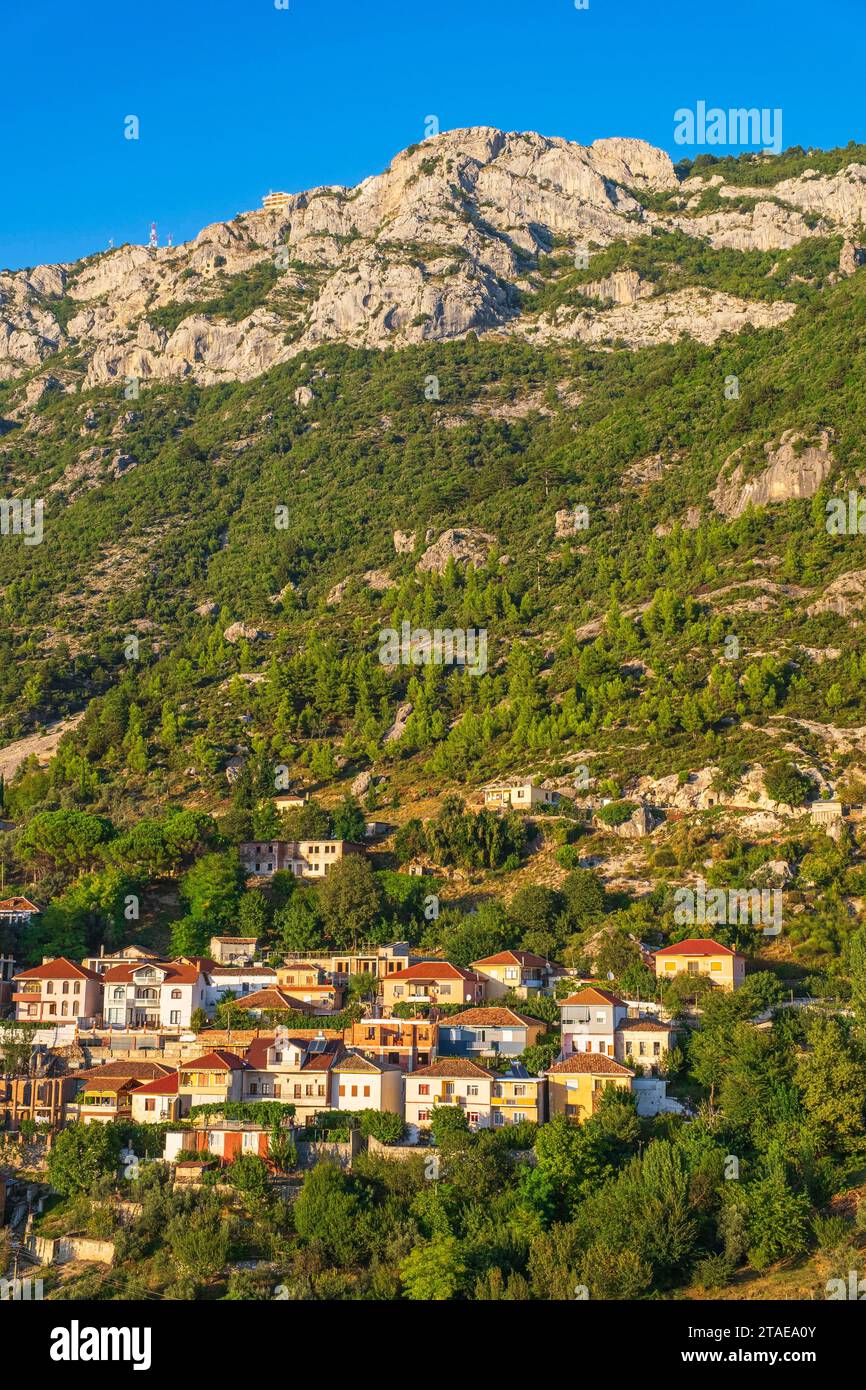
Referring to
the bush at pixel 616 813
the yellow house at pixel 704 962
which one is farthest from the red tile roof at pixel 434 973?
the bush at pixel 616 813

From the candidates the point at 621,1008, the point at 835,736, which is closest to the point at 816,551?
the point at 835,736

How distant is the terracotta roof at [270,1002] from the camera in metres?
59.3

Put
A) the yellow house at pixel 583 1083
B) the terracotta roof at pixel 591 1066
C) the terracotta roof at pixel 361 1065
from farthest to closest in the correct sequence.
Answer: the terracotta roof at pixel 361 1065
the terracotta roof at pixel 591 1066
the yellow house at pixel 583 1083

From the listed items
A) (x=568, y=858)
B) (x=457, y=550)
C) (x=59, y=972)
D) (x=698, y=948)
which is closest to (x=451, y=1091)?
(x=698, y=948)

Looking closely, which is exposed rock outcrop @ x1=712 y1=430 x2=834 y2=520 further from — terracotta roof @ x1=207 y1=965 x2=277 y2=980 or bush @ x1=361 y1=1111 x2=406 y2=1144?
bush @ x1=361 y1=1111 x2=406 y2=1144

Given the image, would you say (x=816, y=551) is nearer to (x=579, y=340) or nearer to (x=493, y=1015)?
(x=493, y=1015)

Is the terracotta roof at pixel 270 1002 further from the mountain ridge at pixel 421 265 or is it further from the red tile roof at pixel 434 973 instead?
the mountain ridge at pixel 421 265

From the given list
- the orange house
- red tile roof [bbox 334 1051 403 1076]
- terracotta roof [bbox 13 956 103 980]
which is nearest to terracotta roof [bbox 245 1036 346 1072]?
red tile roof [bbox 334 1051 403 1076]

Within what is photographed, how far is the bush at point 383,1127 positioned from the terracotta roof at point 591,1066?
525 cm

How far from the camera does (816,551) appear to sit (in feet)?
310

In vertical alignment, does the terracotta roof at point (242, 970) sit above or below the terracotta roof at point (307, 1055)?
above
